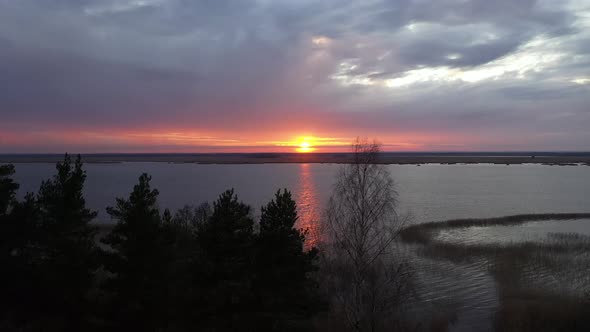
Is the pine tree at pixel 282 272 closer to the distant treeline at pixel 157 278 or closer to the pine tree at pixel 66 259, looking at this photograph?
the distant treeline at pixel 157 278

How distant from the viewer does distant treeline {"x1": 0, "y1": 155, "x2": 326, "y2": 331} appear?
1577 cm

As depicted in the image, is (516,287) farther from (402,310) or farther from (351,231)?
(351,231)

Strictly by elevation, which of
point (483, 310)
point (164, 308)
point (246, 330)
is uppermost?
point (164, 308)

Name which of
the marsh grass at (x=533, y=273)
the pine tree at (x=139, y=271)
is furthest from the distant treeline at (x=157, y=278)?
the marsh grass at (x=533, y=273)

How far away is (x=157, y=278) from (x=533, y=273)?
1039 inches

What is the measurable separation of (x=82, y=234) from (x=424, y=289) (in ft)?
66.6

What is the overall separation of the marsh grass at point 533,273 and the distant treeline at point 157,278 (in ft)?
41.9

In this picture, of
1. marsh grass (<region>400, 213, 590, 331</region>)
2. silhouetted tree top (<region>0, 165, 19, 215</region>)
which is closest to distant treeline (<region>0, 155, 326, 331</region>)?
silhouetted tree top (<region>0, 165, 19, 215</region>)

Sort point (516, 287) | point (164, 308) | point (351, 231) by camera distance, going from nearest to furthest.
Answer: point (164, 308)
point (351, 231)
point (516, 287)

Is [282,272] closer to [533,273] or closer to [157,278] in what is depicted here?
[157,278]

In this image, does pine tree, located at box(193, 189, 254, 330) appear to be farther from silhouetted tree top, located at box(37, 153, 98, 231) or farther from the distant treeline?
silhouetted tree top, located at box(37, 153, 98, 231)

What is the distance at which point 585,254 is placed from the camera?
34.2m

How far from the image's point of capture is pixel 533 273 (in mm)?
30203

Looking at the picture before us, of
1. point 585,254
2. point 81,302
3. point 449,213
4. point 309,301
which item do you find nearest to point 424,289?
point 309,301
